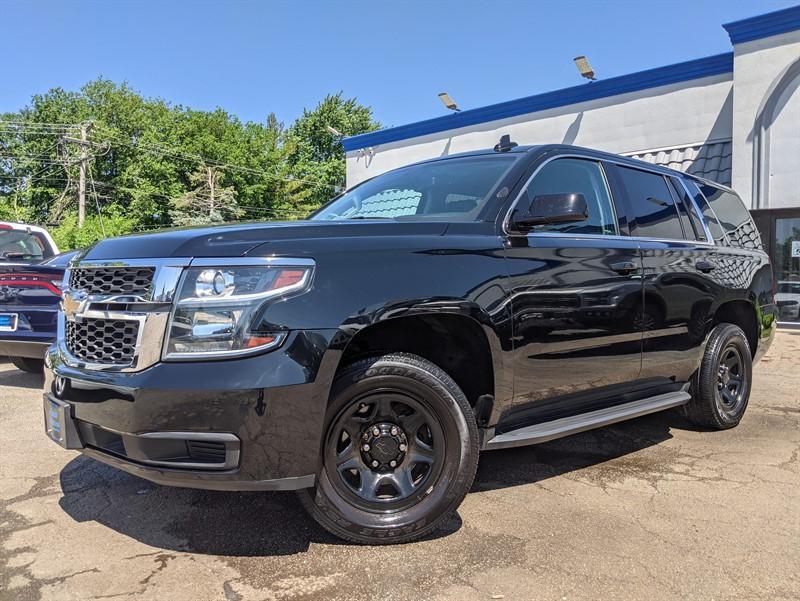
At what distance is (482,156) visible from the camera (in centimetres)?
394

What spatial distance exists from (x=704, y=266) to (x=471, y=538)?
2769 mm

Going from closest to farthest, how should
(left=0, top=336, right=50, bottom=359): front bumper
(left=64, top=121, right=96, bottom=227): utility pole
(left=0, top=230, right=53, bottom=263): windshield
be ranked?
(left=0, top=336, right=50, bottom=359): front bumper → (left=0, top=230, right=53, bottom=263): windshield → (left=64, top=121, right=96, bottom=227): utility pole

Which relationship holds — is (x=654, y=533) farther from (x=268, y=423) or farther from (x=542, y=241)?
(x=268, y=423)

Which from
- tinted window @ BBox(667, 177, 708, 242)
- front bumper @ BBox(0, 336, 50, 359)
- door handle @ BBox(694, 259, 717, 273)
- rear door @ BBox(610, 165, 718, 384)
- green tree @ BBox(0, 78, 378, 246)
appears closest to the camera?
rear door @ BBox(610, 165, 718, 384)

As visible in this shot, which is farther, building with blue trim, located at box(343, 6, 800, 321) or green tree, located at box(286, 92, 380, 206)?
green tree, located at box(286, 92, 380, 206)

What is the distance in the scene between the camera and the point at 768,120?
10.8m

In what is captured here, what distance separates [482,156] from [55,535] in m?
3.08

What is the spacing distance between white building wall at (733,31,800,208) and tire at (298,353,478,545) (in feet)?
34.0

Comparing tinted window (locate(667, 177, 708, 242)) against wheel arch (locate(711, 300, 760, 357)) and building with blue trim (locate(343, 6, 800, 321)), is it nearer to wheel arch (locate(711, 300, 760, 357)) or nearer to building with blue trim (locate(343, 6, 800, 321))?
wheel arch (locate(711, 300, 760, 357))

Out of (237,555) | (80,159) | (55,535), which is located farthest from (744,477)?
(80,159)

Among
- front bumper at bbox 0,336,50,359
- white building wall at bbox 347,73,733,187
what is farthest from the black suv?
white building wall at bbox 347,73,733,187

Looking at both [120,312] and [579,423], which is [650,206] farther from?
[120,312]

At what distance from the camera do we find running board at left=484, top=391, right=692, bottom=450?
3125 mm

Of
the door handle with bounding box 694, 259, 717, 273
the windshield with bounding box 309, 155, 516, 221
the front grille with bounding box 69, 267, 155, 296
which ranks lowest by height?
the door handle with bounding box 694, 259, 717, 273
